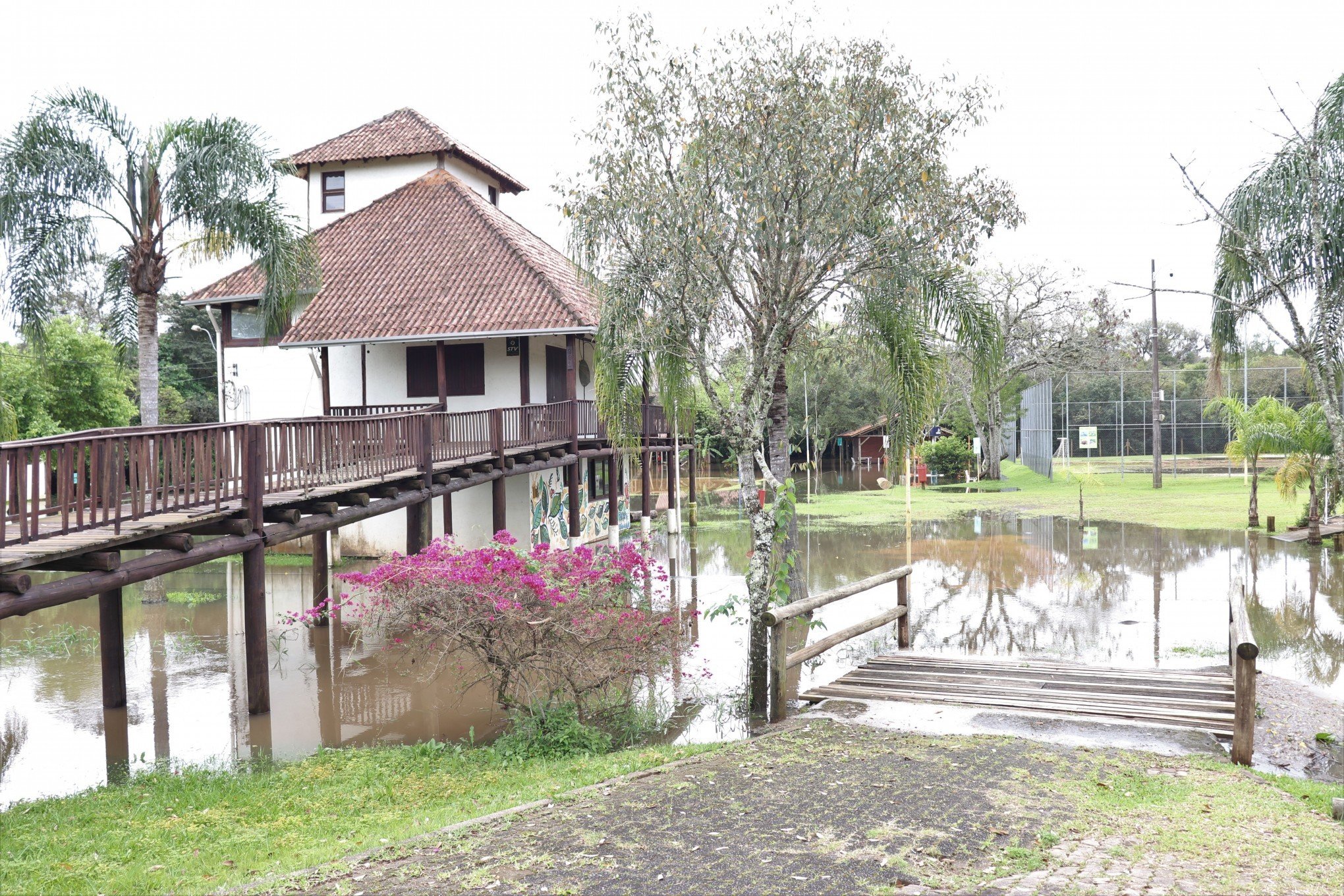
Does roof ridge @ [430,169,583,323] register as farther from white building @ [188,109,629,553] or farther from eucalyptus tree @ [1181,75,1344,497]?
eucalyptus tree @ [1181,75,1344,497]

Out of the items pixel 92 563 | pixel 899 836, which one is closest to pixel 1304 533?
pixel 899 836

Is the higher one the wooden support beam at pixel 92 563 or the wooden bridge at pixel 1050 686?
the wooden support beam at pixel 92 563

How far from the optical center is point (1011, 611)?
625 inches

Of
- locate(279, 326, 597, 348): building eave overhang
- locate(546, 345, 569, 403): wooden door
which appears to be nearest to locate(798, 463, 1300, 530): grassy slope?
locate(546, 345, 569, 403): wooden door

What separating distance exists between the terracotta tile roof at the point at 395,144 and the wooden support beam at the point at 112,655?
17308 millimetres

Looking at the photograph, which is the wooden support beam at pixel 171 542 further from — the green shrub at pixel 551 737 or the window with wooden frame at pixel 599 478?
the window with wooden frame at pixel 599 478

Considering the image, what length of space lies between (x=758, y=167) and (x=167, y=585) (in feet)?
52.0

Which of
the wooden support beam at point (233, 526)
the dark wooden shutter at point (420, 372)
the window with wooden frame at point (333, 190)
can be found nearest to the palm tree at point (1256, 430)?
the dark wooden shutter at point (420, 372)

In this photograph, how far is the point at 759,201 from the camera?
10.3 m

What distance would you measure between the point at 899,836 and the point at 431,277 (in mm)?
19492

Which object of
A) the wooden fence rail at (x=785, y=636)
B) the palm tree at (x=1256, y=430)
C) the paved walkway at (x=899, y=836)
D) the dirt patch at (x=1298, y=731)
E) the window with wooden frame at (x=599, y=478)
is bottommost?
the dirt patch at (x=1298, y=731)

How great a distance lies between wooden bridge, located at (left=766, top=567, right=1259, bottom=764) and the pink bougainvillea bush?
1.36 m

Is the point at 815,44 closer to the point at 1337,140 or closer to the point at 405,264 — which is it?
the point at 1337,140

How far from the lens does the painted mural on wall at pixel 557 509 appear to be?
22766 mm
